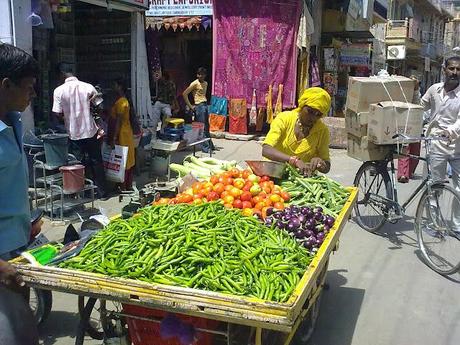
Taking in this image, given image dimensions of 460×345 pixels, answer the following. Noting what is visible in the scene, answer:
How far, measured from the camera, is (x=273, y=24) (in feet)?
42.3

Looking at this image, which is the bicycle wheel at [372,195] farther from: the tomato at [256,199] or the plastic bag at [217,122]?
the plastic bag at [217,122]

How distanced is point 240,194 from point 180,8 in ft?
39.3

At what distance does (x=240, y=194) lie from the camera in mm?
3666

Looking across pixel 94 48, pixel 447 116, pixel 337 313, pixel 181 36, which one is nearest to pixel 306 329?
pixel 337 313

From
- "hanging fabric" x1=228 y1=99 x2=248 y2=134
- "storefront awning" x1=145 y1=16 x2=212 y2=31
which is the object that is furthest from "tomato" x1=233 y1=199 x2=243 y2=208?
"storefront awning" x1=145 y1=16 x2=212 y2=31

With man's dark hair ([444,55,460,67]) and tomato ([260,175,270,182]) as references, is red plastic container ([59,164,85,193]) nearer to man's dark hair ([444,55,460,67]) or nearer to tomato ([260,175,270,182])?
tomato ([260,175,270,182])

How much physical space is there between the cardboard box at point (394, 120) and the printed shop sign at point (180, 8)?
9621 mm

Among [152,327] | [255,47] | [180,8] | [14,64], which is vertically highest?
[180,8]

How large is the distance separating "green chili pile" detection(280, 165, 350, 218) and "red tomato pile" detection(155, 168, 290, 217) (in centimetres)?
14

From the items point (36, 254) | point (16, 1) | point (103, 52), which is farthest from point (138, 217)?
point (103, 52)

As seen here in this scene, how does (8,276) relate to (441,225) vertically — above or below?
above

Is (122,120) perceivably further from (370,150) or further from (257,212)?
(257,212)

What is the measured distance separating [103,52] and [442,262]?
7666mm

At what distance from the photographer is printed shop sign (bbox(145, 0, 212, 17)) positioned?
14.0 metres
